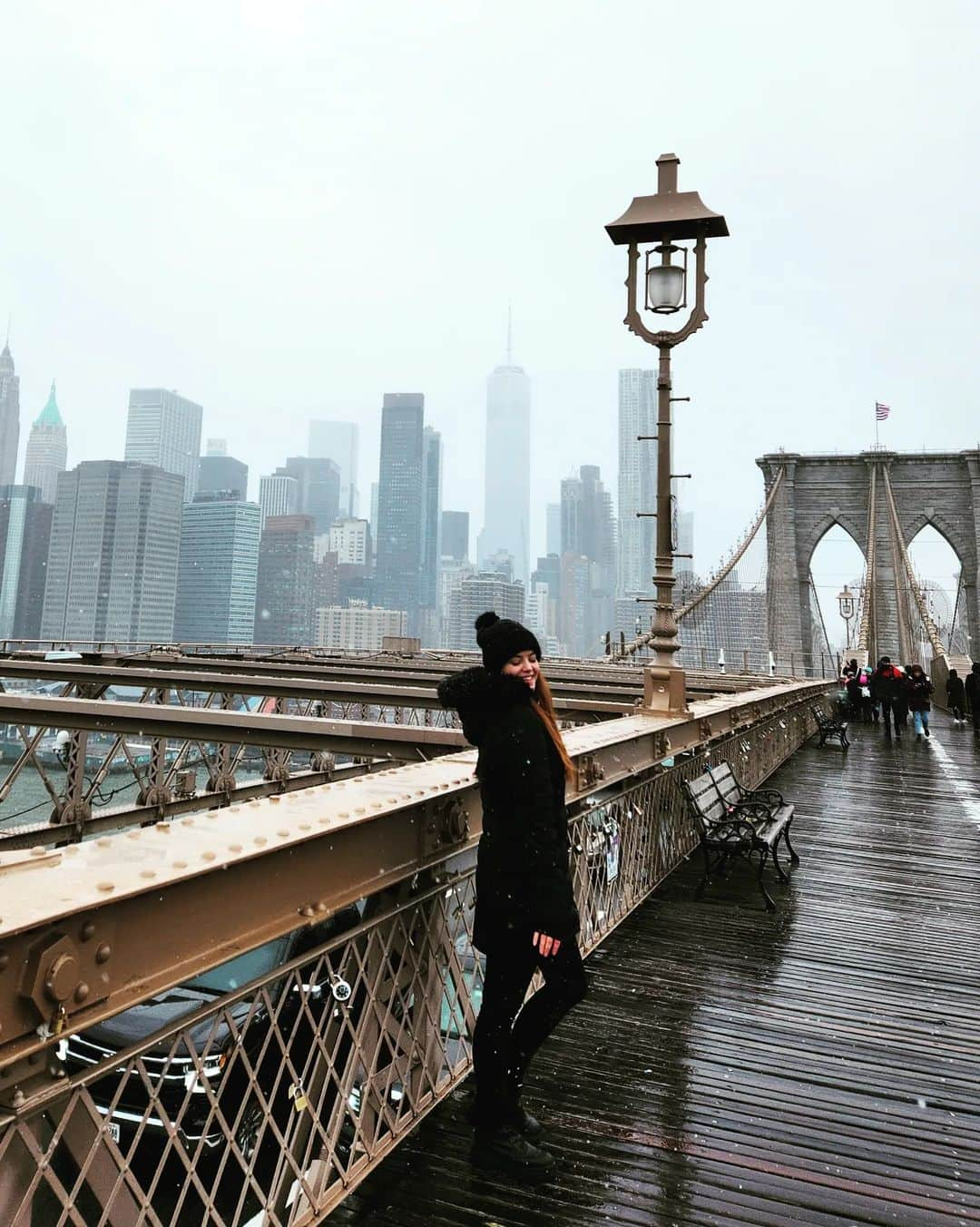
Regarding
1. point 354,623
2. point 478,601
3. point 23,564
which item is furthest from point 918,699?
point 23,564

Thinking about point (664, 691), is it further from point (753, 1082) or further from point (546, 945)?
point (546, 945)

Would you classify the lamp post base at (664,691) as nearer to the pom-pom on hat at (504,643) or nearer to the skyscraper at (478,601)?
the pom-pom on hat at (504,643)

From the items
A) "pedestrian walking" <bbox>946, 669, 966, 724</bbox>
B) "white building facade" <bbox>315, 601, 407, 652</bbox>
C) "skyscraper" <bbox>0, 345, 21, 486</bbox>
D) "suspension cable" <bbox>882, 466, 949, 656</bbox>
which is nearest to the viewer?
"pedestrian walking" <bbox>946, 669, 966, 724</bbox>

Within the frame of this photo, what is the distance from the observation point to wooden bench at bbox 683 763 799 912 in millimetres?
6168

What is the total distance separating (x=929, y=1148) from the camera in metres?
2.91

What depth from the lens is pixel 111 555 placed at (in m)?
90.8

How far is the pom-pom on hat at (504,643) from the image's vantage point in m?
2.73

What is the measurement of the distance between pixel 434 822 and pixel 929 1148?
2118 mm

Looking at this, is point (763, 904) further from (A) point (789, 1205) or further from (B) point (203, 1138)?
(B) point (203, 1138)

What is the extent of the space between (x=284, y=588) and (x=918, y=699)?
95921 mm

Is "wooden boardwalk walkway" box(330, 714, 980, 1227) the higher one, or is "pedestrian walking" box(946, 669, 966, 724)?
"pedestrian walking" box(946, 669, 966, 724)

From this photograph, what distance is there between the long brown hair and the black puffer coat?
0.03 m

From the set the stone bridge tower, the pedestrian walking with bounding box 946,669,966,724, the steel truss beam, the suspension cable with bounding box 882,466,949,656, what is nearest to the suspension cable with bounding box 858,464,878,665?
the stone bridge tower

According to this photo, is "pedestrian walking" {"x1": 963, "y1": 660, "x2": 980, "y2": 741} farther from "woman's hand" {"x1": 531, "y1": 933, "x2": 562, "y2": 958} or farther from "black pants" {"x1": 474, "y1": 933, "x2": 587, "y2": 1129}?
"woman's hand" {"x1": 531, "y1": 933, "x2": 562, "y2": 958}
